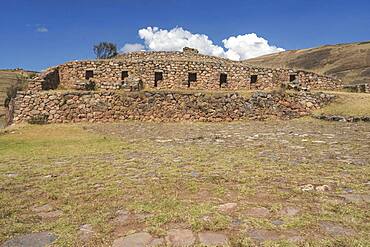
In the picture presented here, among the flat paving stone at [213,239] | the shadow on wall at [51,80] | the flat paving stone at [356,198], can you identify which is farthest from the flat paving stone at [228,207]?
the shadow on wall at [51,80]

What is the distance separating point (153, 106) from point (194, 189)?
10791mm

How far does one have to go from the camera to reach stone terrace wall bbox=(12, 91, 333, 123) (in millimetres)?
14789

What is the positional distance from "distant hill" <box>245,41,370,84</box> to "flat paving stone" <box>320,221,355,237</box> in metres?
37.1

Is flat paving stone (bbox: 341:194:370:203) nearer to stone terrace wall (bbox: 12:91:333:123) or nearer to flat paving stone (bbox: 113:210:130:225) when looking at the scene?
flat paving stone (bbox: 113:210:130:225)

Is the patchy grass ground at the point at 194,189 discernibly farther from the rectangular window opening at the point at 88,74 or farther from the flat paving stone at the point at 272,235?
the rectangular window opening at the point at 88,74

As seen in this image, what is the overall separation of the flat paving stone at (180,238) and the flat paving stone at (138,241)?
95mm

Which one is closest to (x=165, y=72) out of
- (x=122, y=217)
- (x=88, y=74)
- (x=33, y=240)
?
(x=88, y=74)

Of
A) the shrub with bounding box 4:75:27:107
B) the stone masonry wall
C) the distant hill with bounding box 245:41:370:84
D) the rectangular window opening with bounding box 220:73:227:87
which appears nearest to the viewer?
the shrub with bounding box 4:75:27:107

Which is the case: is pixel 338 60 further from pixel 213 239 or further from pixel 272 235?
pixel 213 239

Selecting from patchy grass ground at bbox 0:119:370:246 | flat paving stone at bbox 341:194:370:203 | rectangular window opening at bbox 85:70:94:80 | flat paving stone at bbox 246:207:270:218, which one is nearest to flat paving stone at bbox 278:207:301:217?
patchy grass ground at bbox 0:119:370:246

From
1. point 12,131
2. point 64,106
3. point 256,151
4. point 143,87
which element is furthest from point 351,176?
point 143,87

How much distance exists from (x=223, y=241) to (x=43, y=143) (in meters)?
8.06

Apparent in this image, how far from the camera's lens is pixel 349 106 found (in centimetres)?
1524

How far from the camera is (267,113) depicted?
1561 cm
